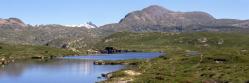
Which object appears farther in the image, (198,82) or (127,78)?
(127,78)

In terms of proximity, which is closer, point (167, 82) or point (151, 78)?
point (167, 82)

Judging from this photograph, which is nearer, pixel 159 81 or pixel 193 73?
pixel 159 81

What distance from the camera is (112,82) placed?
175375mm

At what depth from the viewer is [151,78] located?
178875 mm

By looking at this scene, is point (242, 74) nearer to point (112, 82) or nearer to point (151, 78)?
point (151, 78)

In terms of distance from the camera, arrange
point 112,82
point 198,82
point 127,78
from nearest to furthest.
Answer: point 198,82 < point 112,82 < point 127,78

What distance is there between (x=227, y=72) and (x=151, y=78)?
34416mm

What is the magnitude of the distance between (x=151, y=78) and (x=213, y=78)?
915 inches

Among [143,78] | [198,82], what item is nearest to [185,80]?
[198,82]

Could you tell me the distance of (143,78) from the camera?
182500 mm

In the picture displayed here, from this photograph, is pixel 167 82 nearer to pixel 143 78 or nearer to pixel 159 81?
pixel 159 81

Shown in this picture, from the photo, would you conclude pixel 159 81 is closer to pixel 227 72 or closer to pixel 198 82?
pixel 198 82

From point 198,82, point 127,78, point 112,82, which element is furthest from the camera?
point 127,78

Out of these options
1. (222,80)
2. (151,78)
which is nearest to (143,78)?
(151,78)
